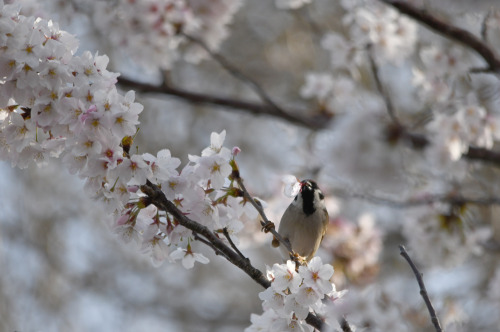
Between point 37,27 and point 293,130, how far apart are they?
3903 mm

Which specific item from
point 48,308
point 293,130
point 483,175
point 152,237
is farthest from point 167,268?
point 152,237

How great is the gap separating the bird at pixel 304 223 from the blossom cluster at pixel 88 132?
5.53ft

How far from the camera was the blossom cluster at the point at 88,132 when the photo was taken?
5.62 ft

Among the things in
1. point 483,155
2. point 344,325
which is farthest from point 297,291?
point 483,155

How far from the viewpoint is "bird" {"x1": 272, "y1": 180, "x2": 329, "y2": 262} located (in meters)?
3.57

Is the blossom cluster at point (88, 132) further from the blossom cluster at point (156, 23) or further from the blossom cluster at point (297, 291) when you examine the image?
the blossom cluster at point (156, 23)

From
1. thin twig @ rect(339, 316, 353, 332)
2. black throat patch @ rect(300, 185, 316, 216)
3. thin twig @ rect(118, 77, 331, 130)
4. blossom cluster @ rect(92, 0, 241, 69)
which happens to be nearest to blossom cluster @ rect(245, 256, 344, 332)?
thin twig @ rect(339, 316, 353, 332)

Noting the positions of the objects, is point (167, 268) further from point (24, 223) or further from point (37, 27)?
point (37, 27)

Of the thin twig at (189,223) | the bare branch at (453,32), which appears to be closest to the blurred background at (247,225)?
the bare branch at (453,32)

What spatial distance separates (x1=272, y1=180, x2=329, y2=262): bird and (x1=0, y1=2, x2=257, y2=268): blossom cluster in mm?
1684

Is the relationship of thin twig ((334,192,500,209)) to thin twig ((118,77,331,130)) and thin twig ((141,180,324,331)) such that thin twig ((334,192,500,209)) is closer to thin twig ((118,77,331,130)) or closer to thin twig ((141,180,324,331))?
thin twig ((118,77,331,130))

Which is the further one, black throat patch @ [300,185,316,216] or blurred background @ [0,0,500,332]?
blurred background @ [0,0,500,332]

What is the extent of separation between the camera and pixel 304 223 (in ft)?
11.7

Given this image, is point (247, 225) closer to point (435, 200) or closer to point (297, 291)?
point (435, 200)
